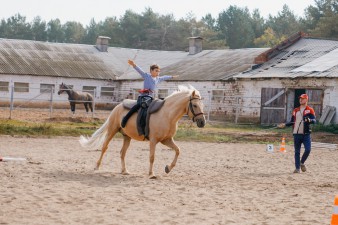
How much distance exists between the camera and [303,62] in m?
35.4

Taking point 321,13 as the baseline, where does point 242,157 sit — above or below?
below

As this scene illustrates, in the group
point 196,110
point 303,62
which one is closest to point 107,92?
point 303,62

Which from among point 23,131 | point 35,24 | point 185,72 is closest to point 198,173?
point 23,131

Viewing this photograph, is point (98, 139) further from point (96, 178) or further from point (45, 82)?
point (45, 82)

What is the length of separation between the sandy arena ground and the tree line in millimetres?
52243

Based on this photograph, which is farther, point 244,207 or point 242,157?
point 242,157

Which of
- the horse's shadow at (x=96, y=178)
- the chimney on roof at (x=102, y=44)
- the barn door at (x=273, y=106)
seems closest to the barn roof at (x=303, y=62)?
the barn door at (x=273, y=106)

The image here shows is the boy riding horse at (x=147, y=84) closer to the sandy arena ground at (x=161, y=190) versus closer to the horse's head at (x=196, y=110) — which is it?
the horse's head at (x=196, y=110)

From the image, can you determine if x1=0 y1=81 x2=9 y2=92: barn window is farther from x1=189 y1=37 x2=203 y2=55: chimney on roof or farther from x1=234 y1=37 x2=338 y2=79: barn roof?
x1=234 y1=37 x2=338 y2=79: barn roof

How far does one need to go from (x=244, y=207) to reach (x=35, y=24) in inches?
3856

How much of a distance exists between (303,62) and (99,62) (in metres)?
19.2

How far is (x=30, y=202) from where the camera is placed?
859 centimetres

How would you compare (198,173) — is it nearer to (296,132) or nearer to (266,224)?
(296,132)

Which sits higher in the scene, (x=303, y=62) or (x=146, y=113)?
(x=303, y=62)
